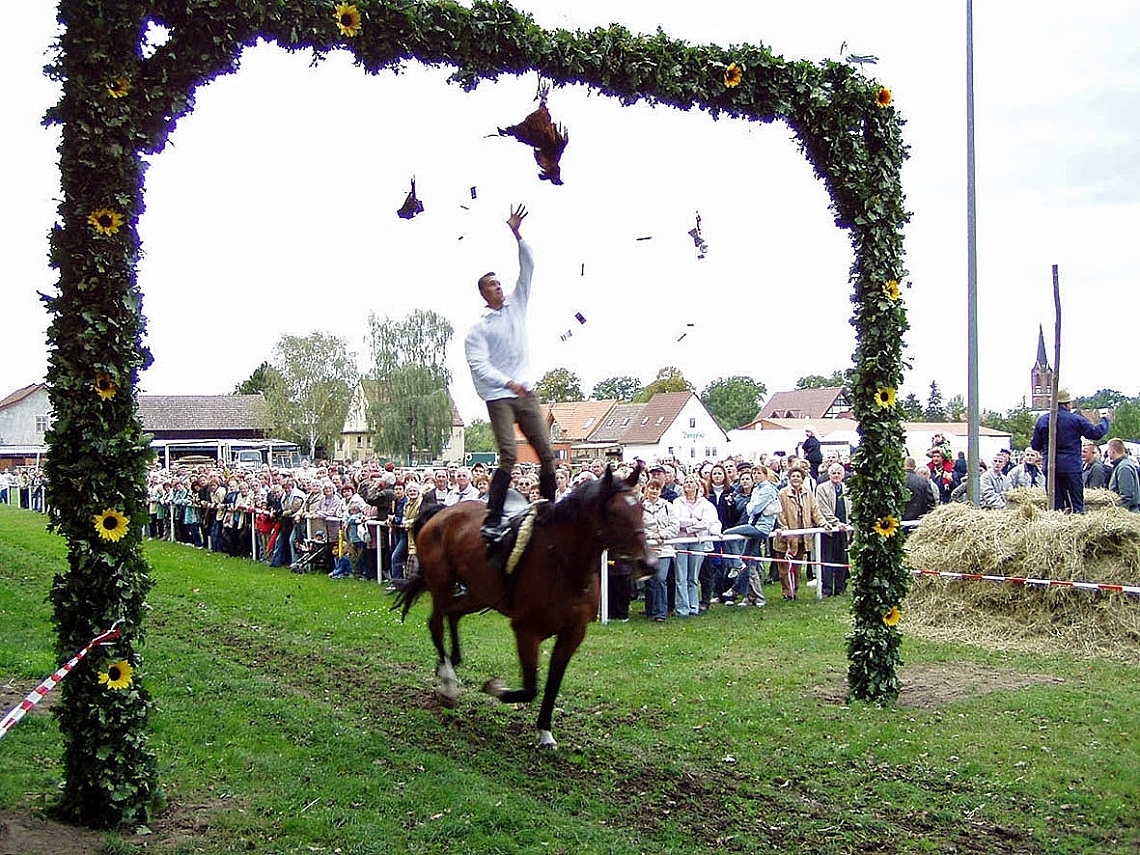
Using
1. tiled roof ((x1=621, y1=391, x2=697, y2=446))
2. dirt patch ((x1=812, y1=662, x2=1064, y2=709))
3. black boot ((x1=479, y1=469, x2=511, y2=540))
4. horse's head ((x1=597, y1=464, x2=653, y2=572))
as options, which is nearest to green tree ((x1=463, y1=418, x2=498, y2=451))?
tiled roof ((x1=621, y1=391, x2=697, y2=446))

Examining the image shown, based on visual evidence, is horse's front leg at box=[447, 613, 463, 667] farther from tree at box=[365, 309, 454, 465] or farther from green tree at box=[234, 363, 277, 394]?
green tree at box=[234, 363, 277, 394]

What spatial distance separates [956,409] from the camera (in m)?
90.2

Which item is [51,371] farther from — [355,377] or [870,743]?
[355,377]

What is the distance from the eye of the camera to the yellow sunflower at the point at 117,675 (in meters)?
5.99

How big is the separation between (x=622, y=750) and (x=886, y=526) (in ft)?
10.8

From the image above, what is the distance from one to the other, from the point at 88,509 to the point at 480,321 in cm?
308

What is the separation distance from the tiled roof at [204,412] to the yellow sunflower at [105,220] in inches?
2627

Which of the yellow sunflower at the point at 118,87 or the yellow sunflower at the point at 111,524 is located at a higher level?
the yellow sunflower at the point at 118,87

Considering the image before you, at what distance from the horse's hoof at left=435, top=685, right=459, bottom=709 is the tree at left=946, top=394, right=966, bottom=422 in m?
80.4

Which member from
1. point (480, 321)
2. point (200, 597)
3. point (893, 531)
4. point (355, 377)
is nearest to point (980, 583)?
point (893, 531)

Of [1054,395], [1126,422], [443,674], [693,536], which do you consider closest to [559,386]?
[1126,422]

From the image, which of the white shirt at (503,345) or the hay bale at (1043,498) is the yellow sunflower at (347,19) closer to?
the white shirt at (503,345)

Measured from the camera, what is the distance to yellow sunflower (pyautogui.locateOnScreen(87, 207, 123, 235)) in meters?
5.93

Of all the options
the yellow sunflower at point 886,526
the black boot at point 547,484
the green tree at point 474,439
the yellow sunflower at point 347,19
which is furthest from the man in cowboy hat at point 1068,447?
the green tree at point 474,439
